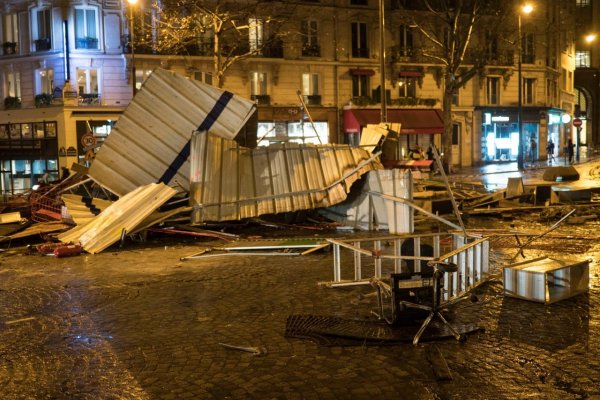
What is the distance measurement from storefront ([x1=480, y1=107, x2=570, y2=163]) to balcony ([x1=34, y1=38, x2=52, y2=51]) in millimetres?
30266

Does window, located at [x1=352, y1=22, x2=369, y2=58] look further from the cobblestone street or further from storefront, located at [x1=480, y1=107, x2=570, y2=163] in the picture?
the cobblestone street

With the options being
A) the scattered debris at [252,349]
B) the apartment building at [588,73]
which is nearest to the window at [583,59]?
the apartment building at [588,73]

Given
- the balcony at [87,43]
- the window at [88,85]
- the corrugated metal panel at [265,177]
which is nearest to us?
the corrugated metal panel at [265,177]

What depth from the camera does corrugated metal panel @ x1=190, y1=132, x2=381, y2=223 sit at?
14.2 meters

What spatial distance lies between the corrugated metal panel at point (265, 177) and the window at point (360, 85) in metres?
28.4

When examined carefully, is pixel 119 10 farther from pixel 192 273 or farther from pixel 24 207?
pixel 192 273

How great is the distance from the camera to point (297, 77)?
135 ft

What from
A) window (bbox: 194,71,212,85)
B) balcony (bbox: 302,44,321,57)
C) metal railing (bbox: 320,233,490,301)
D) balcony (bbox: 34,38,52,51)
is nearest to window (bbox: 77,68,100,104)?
balcony (bbox: 34,38,52,51)

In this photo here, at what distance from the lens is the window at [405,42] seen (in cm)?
4475

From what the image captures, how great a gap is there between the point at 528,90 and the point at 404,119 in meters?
13.7

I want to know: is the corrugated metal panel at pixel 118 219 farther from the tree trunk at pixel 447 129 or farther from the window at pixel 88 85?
the tree trunk at pixel 447 129

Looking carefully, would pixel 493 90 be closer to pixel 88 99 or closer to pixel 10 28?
pixel 88 99

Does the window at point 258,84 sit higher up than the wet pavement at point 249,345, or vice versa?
the window at point 258,84

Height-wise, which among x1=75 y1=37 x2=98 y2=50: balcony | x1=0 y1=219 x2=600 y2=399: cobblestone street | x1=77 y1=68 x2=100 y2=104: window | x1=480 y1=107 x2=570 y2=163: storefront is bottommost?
x1=0 y1=219 x2=600 y2=399: cobblestone street
